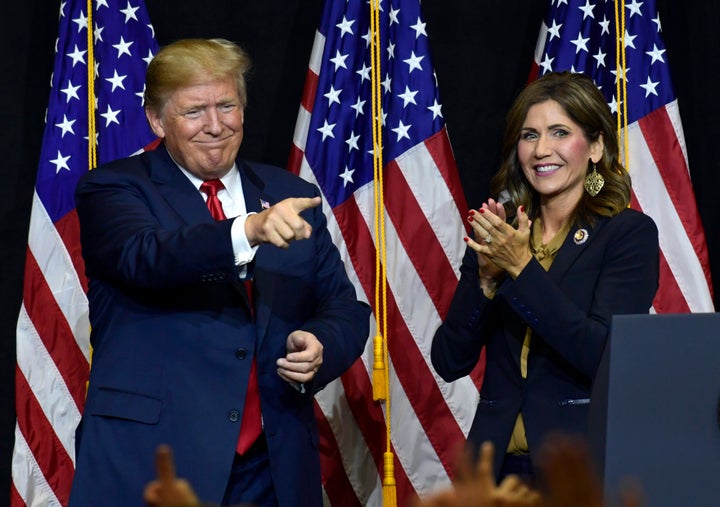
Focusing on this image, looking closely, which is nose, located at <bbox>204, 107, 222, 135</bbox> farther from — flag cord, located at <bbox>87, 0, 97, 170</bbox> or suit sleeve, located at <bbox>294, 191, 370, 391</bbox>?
flag cord, located at <bbox>87, 0, 97, 170</bbox>

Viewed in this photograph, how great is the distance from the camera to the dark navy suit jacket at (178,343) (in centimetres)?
211

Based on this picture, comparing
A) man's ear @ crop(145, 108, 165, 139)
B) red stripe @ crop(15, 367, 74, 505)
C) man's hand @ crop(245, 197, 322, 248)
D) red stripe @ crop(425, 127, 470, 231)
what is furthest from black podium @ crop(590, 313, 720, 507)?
red stripe @ crop(15, 367, 74, 505)

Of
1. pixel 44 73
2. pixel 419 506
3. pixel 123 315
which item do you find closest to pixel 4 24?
pixel 44 73

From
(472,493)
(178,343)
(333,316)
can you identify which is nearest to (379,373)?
(333,316)

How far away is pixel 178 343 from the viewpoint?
2.18m

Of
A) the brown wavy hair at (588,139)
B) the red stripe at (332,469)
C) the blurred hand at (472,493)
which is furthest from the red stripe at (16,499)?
the blurred hand at (472,493)

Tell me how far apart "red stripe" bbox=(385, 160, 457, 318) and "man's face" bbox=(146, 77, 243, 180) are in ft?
4.07

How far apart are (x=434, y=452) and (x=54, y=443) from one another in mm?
1172

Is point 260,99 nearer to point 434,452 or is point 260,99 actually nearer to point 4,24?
point 4,24

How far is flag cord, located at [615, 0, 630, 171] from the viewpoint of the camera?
350 cm

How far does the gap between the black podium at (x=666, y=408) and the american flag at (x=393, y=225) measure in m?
2.05

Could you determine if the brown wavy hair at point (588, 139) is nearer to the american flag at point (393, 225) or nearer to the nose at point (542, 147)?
Answer: the nose at point (542, 147)

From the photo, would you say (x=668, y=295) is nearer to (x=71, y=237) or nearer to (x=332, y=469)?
(x=332, y=469)

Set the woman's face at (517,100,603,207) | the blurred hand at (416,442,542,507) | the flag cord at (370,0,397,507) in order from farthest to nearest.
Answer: the flag cord at (370,0,397,507) → the woman's face at (517,100,603,207) → the blurred hand at (416,442,542,507)
